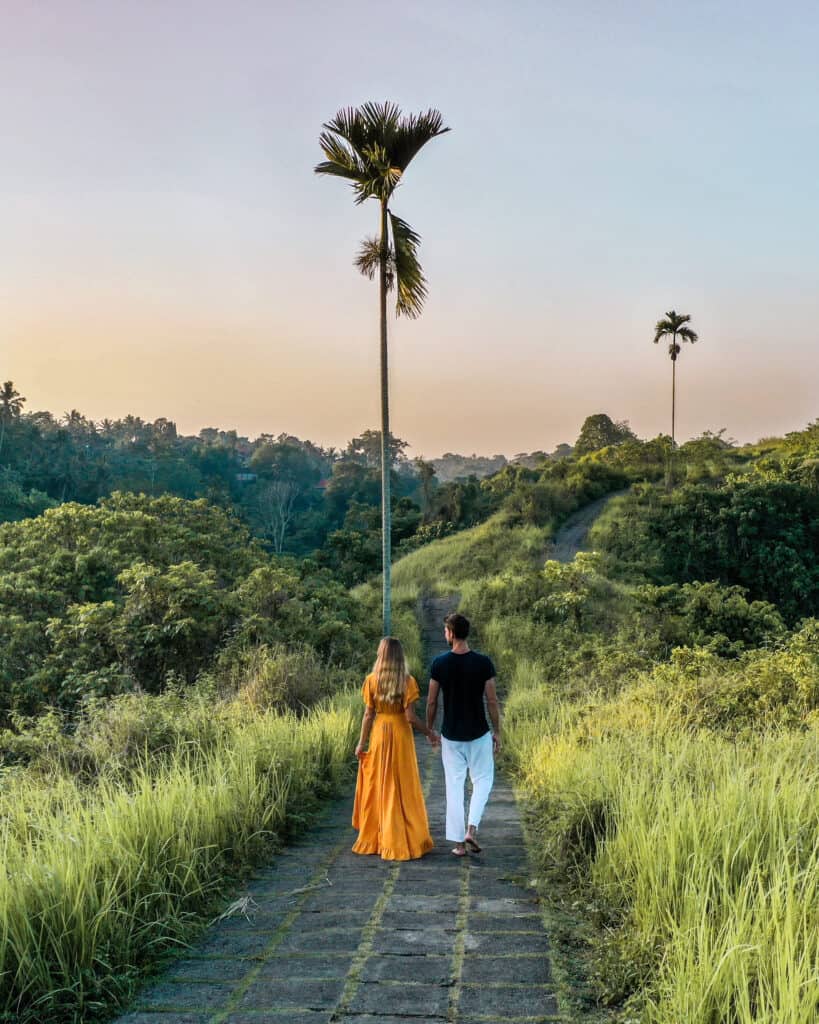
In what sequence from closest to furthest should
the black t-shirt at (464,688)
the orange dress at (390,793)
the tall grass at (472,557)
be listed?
1. the orange dress at (390,793)
2. the black t-shirt at (464,688)
3. the tall grass at (472,557)

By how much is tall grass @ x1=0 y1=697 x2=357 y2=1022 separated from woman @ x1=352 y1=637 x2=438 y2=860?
64cm

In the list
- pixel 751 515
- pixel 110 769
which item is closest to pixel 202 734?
pixel 110 769

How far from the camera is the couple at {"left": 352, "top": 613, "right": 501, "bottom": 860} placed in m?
5.32

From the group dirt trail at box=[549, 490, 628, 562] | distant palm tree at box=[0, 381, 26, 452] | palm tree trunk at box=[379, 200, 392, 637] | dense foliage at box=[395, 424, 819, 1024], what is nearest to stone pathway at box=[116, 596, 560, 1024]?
dense foliage at box=[395, 424, 819, 1024]

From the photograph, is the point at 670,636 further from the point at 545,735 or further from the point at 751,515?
the point at 751,515

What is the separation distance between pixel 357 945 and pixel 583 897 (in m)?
1.23

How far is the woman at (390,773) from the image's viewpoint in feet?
17.4

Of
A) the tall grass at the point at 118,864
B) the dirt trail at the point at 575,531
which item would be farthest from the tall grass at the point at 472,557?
the tall grass at the point at 118,864

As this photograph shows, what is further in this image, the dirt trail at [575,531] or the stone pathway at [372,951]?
the dirt trail at [575,531]

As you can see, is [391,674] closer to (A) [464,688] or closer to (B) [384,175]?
(A) [464,688]

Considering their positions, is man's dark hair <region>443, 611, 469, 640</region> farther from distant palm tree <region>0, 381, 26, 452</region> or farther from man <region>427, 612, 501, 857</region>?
distant palm tree <region>0, 381, 26, 452</region>

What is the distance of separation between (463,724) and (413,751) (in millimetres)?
386

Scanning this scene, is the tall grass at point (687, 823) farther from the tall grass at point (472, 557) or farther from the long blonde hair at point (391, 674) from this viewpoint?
the tall grass at point (472, 557)

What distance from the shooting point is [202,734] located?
268 inches
